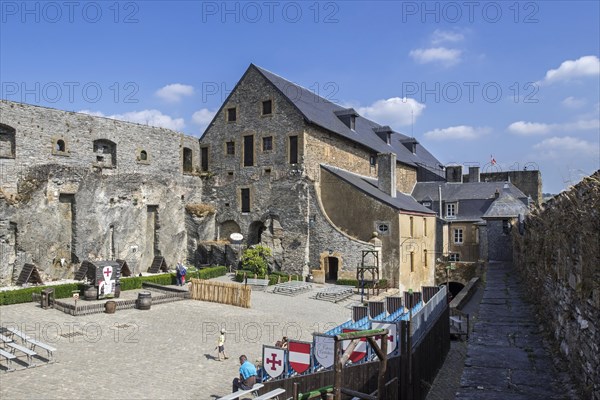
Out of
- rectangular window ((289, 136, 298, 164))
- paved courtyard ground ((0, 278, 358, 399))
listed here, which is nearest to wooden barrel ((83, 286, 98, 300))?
paved courtyard ground ((0, 278, 358, 399))

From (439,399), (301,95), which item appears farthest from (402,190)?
(439,399)

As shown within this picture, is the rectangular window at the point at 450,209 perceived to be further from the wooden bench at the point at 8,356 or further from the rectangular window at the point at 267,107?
the wooden bench at the point at 8,356

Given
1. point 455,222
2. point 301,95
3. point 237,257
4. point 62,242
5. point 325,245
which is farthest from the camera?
point 455,222

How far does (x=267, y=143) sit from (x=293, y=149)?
263cm

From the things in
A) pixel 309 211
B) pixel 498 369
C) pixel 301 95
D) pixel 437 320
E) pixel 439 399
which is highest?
pixel 301 95

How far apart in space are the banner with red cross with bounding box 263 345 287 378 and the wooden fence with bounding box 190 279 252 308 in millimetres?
11616

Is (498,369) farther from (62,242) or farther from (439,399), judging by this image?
(62,242)

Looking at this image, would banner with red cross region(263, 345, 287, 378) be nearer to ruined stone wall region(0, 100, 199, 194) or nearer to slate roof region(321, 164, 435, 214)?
slate roof region(321, 164, 435, 214)

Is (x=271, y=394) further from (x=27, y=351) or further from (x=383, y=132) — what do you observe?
(x=383, y=132)

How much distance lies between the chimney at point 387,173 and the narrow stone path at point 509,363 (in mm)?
23926

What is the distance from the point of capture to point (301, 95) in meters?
36.6

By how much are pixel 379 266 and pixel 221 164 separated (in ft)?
49.7

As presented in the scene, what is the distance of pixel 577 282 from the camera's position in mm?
5500

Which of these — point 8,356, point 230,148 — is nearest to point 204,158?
point 230,148
